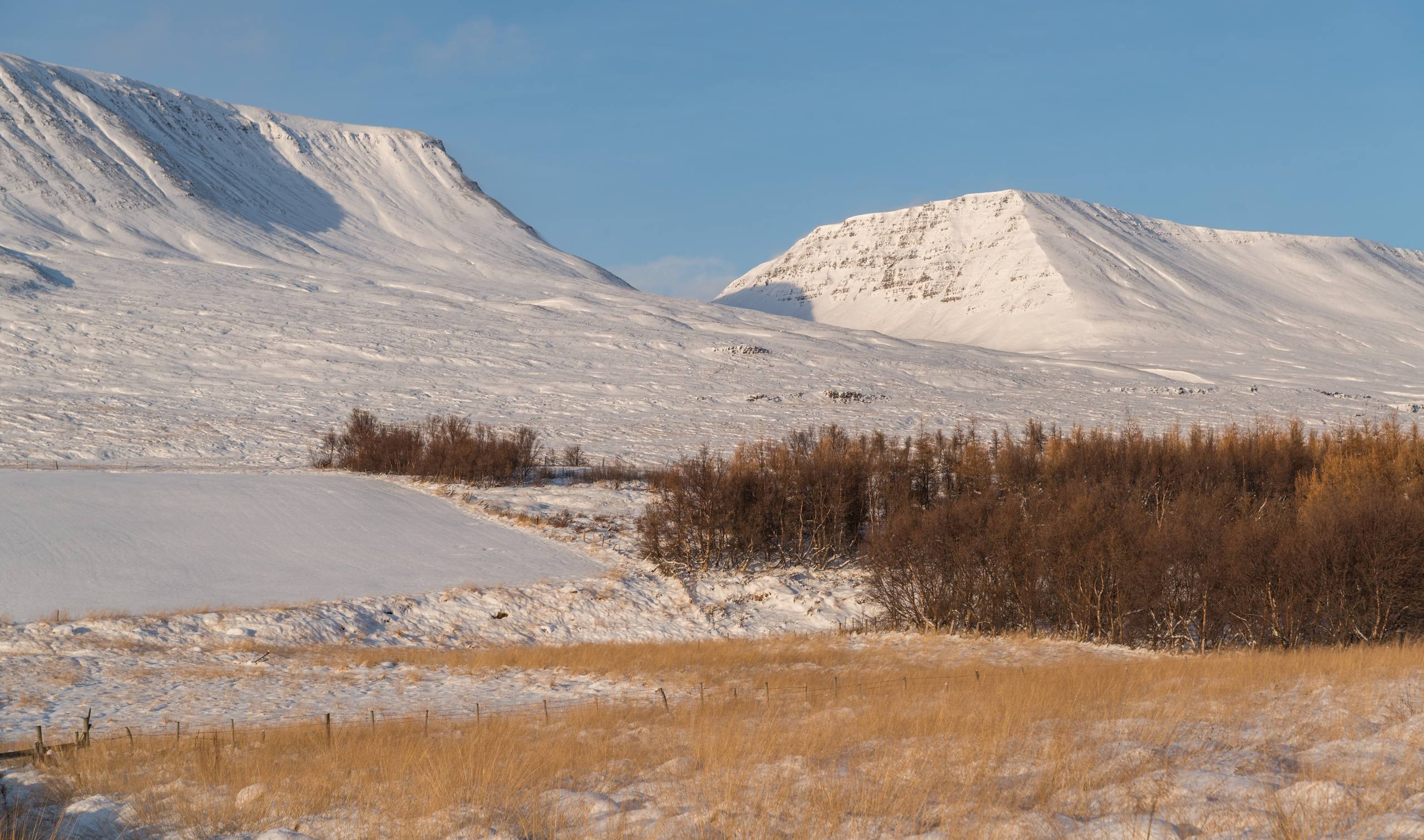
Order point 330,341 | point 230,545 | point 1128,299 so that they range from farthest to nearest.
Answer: point 1128,299
point 330,341
point 230,545

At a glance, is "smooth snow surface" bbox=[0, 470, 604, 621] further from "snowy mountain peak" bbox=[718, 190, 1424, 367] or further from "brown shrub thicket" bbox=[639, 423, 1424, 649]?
"snowy mountain peak" bbox=[718, 190, 1424, 367]

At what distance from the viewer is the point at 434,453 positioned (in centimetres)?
3741

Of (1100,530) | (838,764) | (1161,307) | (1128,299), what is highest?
(1128,299)

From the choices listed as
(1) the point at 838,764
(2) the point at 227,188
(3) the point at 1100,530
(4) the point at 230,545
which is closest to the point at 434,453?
(4) the point at 230,545

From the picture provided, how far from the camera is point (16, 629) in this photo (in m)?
17.4

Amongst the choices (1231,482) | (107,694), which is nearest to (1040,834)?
(107,694)

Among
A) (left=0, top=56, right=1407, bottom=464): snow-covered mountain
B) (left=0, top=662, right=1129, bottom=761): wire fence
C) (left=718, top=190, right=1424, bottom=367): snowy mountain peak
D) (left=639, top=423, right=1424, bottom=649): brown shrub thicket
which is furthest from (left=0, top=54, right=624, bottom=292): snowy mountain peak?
(left=0, top=662, right=1129, bottom=761): wire fence

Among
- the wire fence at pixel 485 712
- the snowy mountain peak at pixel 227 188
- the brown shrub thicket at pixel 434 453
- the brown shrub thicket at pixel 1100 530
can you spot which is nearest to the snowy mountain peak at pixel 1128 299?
the snowy mountain peak at pixel 227 188

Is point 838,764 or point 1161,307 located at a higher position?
point 1161,307

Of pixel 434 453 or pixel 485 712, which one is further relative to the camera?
pixel 434 453

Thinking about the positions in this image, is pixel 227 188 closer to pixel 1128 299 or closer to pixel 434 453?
pixel 434 453

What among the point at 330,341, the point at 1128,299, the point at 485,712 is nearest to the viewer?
the point at 485,712

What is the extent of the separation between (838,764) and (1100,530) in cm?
1656

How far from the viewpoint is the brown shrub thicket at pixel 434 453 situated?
119 ft
